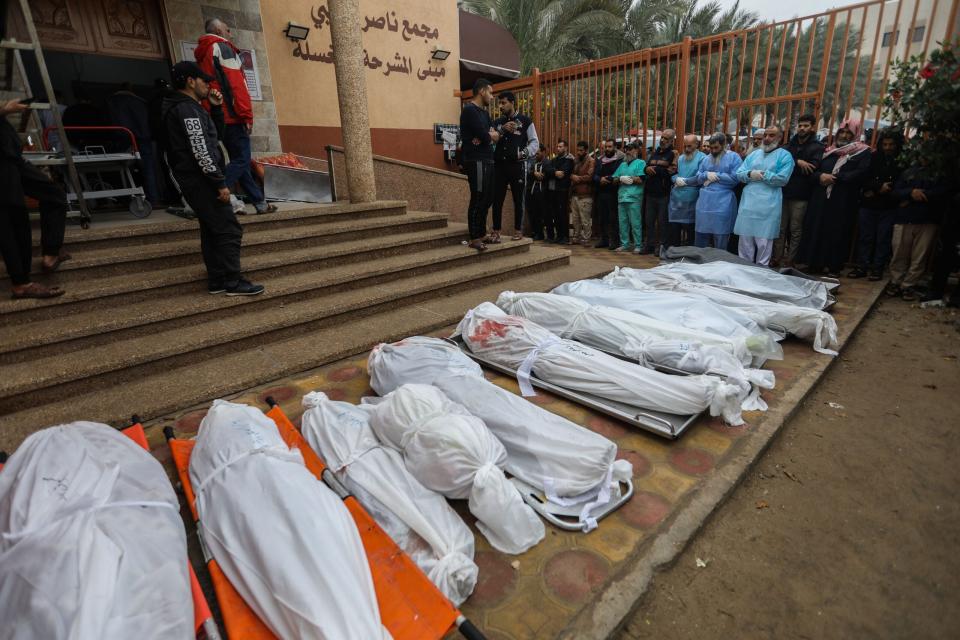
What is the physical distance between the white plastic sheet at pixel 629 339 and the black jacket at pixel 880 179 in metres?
3.77

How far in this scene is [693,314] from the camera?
3.69 metres

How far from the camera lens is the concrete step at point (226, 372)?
2.80 meters

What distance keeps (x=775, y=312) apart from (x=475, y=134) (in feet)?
11.3

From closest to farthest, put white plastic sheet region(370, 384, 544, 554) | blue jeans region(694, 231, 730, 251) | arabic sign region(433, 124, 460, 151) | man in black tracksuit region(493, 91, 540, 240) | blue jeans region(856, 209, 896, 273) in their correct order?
white plastic sheet region(370, 384, 544, 554) < blue jeans region(856, 209, 896, 273) < man in black tracksuit region(493, 91, 540, 240) < blue jeans region(694, 231, 730, 251) < arabic sign region(433, 124, 460, 151)

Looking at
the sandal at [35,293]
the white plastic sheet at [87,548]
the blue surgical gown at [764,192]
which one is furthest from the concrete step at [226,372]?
the blue surgical gown at [764,192]

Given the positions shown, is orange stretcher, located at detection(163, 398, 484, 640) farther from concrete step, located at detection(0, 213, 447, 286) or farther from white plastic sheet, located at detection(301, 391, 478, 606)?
concrete step, located at detection(0, 213, 447, 286)

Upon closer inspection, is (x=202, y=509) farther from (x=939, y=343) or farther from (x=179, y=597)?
(x=939, y=343)

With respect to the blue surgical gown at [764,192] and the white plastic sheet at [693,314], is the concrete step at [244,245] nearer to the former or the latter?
the white plastic sheet at [693,314]

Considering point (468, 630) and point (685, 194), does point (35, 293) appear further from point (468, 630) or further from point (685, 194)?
point (685, 194)

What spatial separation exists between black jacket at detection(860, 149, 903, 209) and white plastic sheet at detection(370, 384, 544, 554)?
567 cm

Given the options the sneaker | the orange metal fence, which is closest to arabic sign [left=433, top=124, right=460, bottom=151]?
the orange metal fence

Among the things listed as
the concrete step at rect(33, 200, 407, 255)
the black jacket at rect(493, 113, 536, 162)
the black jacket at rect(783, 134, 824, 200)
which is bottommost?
the concrete step at rect(33, 200, 407, 255)

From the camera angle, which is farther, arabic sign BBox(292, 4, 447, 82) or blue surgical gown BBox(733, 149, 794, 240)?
arabic sign BBox(292, 4, 447, 82)

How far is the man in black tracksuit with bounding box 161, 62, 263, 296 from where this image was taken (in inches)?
134
